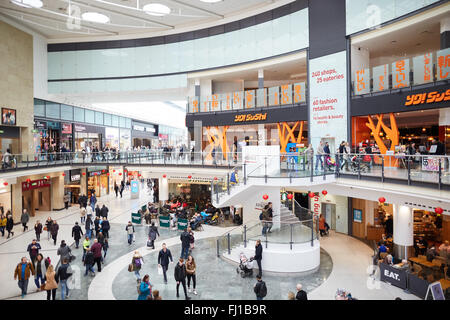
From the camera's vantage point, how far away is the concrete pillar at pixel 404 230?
11.8 m

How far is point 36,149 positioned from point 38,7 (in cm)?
1069

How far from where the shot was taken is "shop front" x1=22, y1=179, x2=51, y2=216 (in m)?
20.7

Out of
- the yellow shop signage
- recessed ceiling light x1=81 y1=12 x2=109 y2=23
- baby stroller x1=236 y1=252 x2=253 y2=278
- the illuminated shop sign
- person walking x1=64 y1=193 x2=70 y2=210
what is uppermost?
recessed ceiling light x1=81 y1=12 x2=109 y2=23

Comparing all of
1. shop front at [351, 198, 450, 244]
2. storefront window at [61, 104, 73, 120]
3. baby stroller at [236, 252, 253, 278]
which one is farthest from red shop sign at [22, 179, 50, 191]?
shop front at [351, 198, 450, 244]

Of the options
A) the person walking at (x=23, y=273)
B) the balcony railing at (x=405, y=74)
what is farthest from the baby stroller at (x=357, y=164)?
the person walking at (x=23, y=273)

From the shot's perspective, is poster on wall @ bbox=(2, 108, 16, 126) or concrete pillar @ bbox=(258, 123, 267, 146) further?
concrete pillar @ bbox=(258, 123, 267, 146)

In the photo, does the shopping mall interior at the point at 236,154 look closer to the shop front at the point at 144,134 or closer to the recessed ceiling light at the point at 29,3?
the recessed ceiling light at the point at 29,3

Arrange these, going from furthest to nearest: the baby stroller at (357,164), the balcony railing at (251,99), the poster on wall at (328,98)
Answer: the balcony railing at (251,99) → the poster on wall at (328,98) → the baby stroller at (357,164)

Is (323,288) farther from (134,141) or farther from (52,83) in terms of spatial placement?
(134,141)

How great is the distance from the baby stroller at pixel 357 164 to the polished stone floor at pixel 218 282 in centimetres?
414

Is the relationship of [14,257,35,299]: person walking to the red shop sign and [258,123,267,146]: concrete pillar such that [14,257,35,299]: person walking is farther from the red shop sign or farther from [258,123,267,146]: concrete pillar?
[258,123,267,146]: concrete pillar

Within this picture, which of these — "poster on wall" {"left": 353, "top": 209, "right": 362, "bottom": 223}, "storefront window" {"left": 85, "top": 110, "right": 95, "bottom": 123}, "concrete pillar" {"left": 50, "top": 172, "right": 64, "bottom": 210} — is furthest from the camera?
"storefront window" {"left": 85, "top": 110, "right": 95, "bottom": 123}

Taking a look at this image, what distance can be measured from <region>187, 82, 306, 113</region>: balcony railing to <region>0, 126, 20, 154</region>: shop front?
13.2 metres
